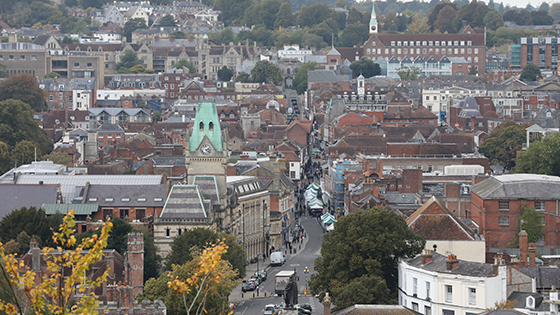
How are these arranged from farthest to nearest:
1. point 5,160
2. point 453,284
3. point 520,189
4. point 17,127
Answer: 1. point 17,127
2. point 5,160
3. point 520,189
4. point 453,284

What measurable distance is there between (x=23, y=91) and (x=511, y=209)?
331ft

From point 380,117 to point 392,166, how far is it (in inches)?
1939

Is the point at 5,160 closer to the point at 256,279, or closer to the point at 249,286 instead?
the point at 256,279

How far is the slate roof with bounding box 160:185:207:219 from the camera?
72.8 meters

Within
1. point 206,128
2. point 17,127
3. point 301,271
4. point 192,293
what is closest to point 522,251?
point 192,293

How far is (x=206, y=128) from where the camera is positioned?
257 feet

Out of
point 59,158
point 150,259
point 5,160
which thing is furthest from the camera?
point 59,158

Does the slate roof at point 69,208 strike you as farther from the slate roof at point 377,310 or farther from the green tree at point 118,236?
the slate roof at point 377,310

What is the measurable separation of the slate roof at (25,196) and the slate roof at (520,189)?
30.9 meters

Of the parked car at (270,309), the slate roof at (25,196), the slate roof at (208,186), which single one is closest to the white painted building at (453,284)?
the parked car at (270,309)

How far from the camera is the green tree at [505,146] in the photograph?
387ft

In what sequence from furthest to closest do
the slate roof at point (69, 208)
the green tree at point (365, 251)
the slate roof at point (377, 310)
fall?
the slate roof at point (69, 208) → the green tree at point (365, 251) → the slate roof at point (377, 310)

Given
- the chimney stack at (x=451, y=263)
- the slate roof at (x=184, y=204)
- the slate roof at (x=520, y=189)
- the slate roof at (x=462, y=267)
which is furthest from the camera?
the slate roof at (x=184, y=204)

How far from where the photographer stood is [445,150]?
106625mm
